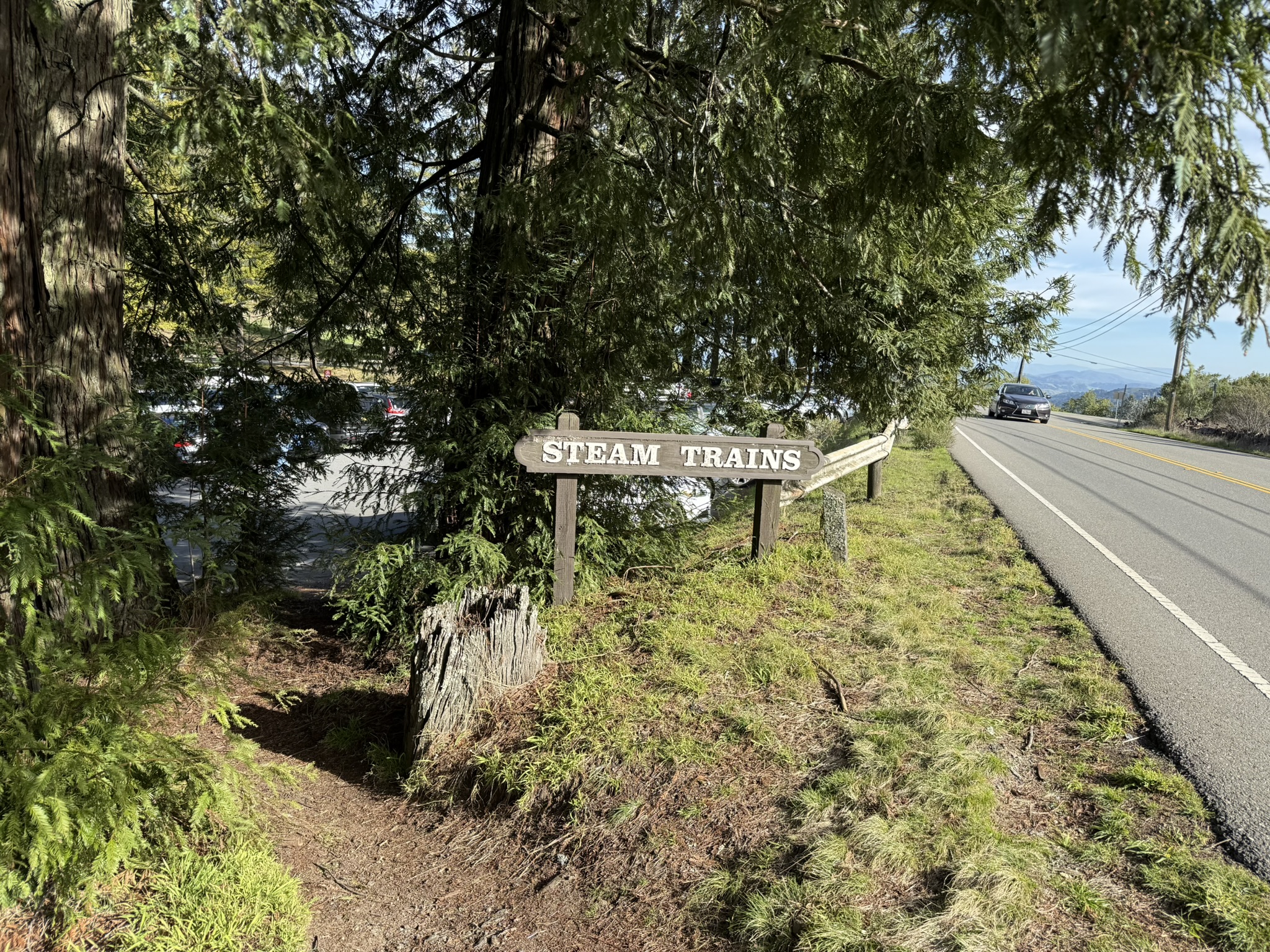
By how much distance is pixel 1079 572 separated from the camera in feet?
23.4

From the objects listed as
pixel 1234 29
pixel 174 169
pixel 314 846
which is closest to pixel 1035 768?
pixel 1234 29

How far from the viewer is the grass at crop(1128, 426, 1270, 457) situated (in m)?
23.2

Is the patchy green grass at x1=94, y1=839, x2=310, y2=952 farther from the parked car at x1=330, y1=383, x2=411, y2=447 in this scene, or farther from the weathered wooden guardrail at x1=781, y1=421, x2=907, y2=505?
the weathered wooden guardrail at x1=781, y1=421, x2=907, y2=505

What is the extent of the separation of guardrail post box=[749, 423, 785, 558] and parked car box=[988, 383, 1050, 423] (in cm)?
2927

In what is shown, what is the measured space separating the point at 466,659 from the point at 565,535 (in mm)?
1650

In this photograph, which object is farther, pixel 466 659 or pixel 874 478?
pixel 874 478

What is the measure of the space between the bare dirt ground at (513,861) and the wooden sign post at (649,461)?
186 cm

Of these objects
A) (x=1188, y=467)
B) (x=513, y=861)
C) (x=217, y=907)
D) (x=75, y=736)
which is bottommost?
(x=513, y=861)

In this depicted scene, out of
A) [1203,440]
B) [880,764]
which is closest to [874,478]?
[880,764]

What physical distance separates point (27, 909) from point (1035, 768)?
4.18m

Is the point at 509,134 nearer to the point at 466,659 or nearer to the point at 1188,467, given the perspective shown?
the point at 466,659

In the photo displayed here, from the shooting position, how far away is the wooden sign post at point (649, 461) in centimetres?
580

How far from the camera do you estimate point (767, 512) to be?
6.73 metres

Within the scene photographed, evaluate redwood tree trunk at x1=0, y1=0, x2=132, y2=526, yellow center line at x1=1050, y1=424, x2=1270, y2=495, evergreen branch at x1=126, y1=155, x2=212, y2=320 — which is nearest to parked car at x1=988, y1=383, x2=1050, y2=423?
yellow center line at x1=1050, y1=424, x2=1270, y2=495
